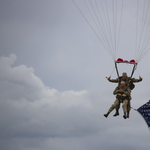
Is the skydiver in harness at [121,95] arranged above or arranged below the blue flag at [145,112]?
below

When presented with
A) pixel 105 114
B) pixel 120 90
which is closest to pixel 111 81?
pixel 120 90

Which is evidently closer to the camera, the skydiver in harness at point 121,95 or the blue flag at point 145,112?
the skydiver in harness at point 121,95

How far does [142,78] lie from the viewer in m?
25.2

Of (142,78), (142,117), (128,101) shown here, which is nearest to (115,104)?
(128,101)

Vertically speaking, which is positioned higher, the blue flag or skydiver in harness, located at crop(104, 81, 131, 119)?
the blue flag

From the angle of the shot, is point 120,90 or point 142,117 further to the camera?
point 142,117

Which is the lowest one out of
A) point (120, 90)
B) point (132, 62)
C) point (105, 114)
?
point (105, 114)

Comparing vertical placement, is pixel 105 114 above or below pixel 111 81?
below

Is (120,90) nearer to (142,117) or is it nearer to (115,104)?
(115,104)

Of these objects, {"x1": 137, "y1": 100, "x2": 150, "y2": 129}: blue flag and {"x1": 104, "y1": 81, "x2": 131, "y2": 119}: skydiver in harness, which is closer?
{"x1": 104, "y1": 81, "x2": 131, "y2": 119}: skydiver in harness

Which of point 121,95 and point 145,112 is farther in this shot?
point 145,112

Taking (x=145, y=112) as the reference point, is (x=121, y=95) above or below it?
below

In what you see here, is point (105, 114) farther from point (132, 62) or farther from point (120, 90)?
point (132, 62)

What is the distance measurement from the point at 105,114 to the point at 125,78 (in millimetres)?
3473
